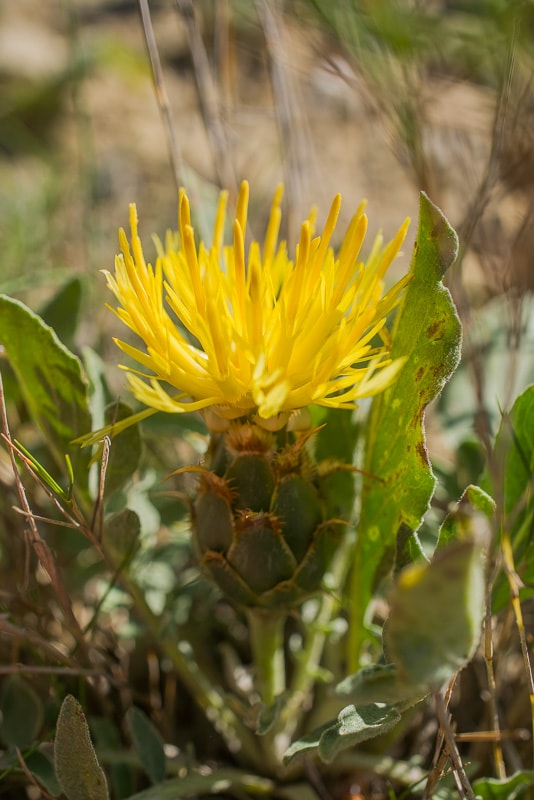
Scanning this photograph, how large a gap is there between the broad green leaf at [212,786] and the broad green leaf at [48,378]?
423mm

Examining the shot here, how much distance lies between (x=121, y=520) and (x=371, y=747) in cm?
55

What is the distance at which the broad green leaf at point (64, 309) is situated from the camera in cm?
140

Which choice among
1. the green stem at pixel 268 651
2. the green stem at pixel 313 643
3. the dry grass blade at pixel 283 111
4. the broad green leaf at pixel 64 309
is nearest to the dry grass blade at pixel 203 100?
the dry grass blade at pixel 283 111

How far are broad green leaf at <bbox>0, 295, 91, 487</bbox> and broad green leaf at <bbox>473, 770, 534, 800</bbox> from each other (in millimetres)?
662

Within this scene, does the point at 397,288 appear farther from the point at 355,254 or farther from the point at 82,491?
Answer: the point at 82,491

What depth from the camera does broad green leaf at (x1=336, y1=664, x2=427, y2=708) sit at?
0.94 m

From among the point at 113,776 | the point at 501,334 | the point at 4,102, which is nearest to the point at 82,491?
the point at 113,776

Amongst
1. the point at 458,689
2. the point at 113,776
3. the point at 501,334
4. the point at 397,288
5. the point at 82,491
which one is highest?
the point at 397,288

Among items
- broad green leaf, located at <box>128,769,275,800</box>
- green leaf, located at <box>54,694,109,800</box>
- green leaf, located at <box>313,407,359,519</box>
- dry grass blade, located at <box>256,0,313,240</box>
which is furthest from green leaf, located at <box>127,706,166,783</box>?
dry grass blade, located at <box>256,0,313,240</box>

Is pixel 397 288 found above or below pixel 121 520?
above

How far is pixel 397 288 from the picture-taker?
96cm

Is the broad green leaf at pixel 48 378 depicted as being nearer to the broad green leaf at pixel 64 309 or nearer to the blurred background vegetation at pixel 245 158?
the blurred background vegetation at pixel 245 158

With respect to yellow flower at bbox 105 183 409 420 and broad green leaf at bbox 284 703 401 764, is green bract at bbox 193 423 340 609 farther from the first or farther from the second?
broad green leaf at bbox 284 703 401 764

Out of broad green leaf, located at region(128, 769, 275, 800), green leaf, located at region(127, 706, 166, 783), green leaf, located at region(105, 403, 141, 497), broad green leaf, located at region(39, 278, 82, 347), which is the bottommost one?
broad green leaf, located at region(128, 769, 275, 800)
